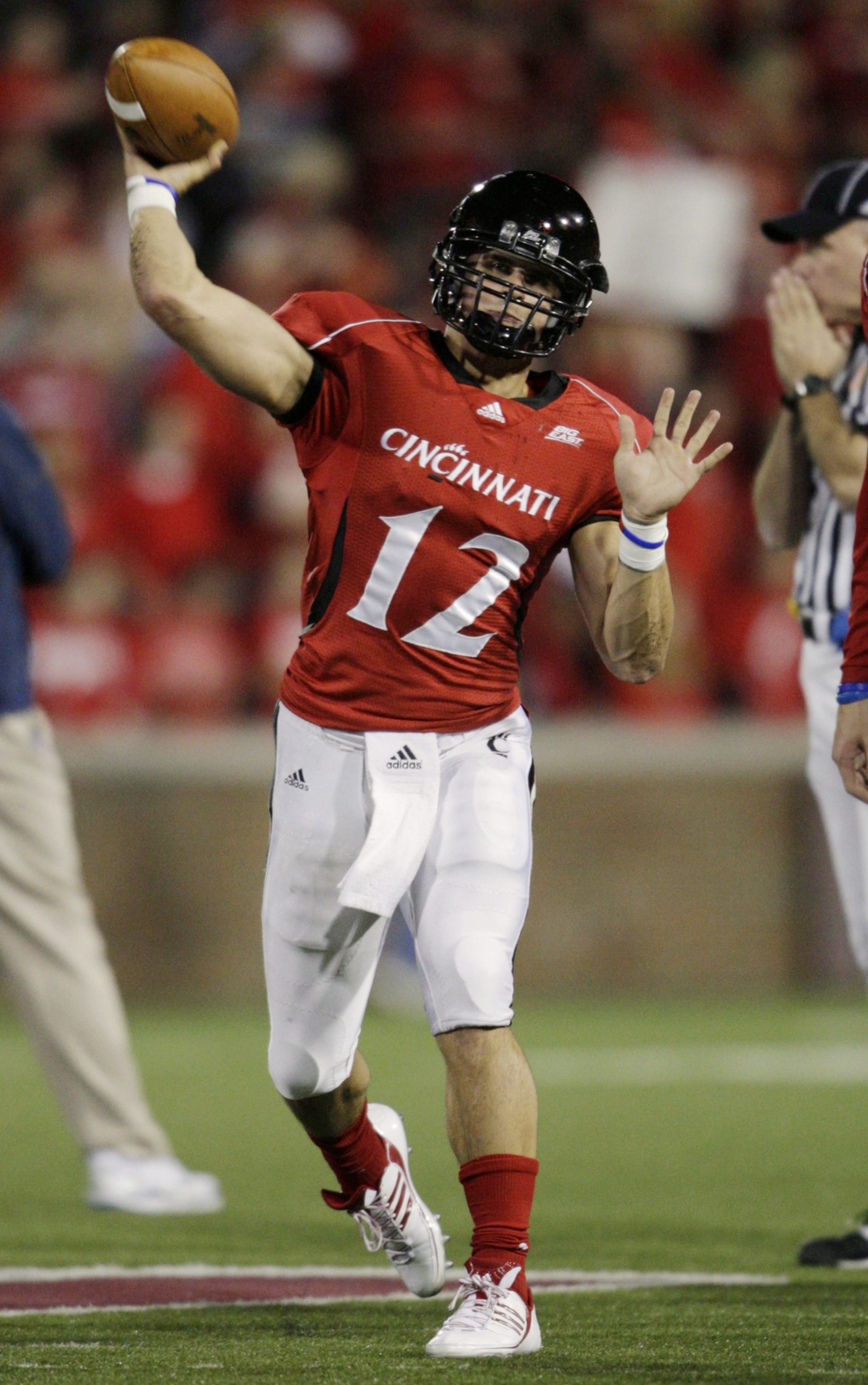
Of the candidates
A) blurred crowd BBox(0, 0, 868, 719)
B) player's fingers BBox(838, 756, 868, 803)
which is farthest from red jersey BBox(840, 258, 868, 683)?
blurred crowd BBox(0, 0, 868, 719)

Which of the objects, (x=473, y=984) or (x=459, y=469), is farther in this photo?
(x=459, y=469)

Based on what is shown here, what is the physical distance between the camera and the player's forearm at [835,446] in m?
4.83

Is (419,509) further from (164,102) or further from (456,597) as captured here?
(164,102)

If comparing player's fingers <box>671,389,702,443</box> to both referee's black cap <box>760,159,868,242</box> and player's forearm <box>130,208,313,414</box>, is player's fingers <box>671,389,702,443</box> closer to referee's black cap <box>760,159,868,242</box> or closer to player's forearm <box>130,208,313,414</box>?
player's forearm <box>130,208,313,414</box>

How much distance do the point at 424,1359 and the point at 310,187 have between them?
885 centimetres

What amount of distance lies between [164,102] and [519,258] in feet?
2.32

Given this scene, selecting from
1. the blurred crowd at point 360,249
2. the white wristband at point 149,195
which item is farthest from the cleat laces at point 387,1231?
the blurred crowd at point 360,249

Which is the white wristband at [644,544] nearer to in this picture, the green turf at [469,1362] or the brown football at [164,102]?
the brown football at [164,102]

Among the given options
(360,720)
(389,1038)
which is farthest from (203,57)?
(389,1038)

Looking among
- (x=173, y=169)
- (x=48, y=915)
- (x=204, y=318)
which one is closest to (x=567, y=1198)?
(x=48, y=915)

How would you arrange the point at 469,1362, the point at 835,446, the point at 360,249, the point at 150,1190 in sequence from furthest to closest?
1. the point at 360,249
2. the point at 150,1190
3. the point at 835,446
4. the point at 469,1362

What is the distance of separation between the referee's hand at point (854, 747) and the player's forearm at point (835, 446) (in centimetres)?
127

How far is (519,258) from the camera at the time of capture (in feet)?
13.0

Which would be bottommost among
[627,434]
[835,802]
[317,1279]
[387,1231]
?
[317,1279]
